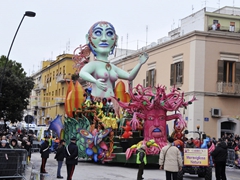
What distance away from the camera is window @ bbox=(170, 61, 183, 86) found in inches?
1397

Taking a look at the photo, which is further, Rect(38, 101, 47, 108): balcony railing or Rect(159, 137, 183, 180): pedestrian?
Rect(38, 101, 47, 108): balcony railing

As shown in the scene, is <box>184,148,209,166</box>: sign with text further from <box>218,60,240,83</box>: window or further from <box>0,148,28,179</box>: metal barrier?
<box>218,60,240,83</box>: window

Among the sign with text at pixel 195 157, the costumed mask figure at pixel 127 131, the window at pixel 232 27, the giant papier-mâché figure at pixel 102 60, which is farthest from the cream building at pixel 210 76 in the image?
the sign with text at pixel 195 157

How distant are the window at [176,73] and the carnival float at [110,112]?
1156cm

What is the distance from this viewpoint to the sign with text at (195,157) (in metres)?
16.8

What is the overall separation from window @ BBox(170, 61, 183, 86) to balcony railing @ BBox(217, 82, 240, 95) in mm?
2682

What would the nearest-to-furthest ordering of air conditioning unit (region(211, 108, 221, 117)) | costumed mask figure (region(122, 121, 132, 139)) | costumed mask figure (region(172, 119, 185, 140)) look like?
costumed mask figure (region(172, 119, 185, 140)) → costumed mask figure (region(122, 121, 132, 139)) → air conditioning unit (region(211, 108, 221, 117))

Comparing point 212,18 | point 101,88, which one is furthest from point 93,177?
point 212,18

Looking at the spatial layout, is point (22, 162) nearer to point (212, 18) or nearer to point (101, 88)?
point (101, 88)

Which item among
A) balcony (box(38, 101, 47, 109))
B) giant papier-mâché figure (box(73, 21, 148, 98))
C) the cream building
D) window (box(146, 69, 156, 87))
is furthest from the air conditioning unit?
balcony (box(38, 101, 47, 109))

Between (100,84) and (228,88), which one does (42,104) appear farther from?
(100,84)

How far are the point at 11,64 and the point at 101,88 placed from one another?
94.4ft

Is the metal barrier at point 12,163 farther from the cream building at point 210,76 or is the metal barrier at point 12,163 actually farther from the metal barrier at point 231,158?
the cream building at point 210,76

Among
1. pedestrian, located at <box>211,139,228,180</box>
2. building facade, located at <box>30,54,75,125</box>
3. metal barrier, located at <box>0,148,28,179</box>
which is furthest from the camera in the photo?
building facade, located at <box>30,54,75,125</box>
